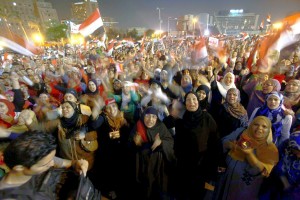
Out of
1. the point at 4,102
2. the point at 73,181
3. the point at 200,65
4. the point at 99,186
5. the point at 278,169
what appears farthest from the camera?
the point at 200,65

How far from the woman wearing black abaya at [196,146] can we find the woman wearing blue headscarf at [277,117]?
0.90m

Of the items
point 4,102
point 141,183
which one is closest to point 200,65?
point 141,183

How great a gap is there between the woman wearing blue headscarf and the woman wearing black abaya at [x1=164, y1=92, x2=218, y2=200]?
2.94 ft

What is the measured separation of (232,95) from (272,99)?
24.2 inches

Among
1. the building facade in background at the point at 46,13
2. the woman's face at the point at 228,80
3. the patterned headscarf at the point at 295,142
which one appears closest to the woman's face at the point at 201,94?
the woman's face at the point at 228,80

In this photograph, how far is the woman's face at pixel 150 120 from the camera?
2.75 meters

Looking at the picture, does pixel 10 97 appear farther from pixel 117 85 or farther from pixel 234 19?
pixel 234 19

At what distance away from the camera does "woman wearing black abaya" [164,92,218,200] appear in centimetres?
280

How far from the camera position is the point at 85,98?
4.55m

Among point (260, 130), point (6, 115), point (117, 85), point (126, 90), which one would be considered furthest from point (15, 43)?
point (260, 130)

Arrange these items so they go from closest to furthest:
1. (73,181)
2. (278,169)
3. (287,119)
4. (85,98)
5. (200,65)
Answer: (73,181)
(278,169)
(287,119)
(85,98)
(200,65)

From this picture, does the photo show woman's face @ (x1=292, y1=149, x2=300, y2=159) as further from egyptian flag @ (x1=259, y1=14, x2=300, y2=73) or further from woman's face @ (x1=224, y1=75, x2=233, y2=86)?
egyptian flag @ (x1=259, y1=14, x2=300, y2=73)

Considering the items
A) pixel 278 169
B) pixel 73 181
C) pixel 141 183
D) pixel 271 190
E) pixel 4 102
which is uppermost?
pixel 4 102

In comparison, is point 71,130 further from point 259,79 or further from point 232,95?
point 259,79
